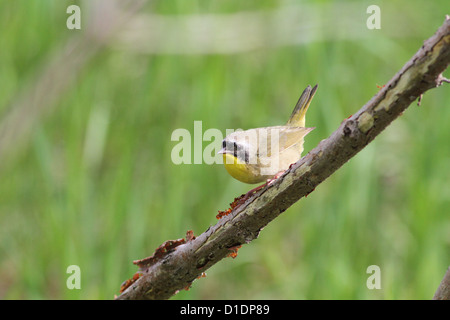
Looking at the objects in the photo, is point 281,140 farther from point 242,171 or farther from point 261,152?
point 242,171

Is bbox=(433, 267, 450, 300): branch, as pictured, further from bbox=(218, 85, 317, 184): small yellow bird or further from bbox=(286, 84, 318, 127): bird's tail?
bbox=(286, 84, 318, 127): bird's tail

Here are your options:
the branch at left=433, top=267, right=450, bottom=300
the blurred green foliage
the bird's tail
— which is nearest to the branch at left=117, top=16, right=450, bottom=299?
the branch at left=433, top=267, right=450, bottom=300

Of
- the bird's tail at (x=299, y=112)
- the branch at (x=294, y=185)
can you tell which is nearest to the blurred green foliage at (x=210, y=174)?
the bird's tail at (x=299, y=112)

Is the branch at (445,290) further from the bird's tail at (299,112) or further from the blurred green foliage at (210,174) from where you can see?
the blurred green foliage at (210,174)

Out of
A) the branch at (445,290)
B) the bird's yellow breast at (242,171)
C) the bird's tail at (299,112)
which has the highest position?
→ the bird's tail at (299,112)

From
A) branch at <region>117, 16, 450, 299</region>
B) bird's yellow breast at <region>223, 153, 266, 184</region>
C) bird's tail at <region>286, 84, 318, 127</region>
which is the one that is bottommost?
branch at <region>117, 16, 450, 299</region>
